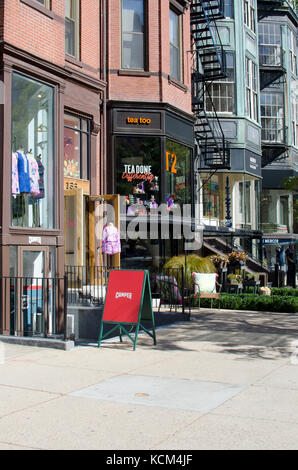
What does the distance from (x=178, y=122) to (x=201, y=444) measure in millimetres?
14679

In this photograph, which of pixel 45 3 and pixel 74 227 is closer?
pixel 45 3

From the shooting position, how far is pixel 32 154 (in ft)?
38.8

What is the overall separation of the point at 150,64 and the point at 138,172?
339cm

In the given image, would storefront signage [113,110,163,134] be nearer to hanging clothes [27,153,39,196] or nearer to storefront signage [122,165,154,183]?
storefront signage [122,165,154,183]

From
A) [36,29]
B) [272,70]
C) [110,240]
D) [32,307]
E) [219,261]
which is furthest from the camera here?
[272,70]

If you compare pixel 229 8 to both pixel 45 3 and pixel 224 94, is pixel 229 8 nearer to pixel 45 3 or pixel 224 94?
pixel 224 94

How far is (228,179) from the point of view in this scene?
86.3 ft

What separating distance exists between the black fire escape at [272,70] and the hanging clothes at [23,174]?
21619mm

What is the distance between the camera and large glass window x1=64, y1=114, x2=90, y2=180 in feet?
50.6

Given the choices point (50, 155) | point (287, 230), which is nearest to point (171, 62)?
point (50, 155)

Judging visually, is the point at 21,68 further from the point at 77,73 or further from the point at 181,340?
the point at 181,340

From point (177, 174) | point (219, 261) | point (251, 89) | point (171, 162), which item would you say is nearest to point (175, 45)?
point (171, 162)

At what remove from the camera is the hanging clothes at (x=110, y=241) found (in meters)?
14.9

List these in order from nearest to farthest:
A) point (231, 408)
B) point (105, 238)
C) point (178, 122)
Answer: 1. point (231, 408)
2. point (105, 238)
3. point (178, 122)
